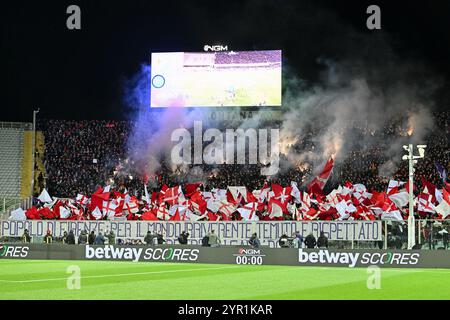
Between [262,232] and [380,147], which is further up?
[380,147]

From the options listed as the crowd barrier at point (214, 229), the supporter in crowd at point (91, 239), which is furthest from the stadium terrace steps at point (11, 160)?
the supporter in crowd at point (91, 239)

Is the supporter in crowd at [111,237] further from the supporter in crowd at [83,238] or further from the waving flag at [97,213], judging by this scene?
the waving flag at [97,213]

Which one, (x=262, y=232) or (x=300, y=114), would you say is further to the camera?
(x=300, y=114)

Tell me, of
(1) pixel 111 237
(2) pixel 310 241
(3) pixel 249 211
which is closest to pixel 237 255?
(2) pixel 310 241

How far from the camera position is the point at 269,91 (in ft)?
219

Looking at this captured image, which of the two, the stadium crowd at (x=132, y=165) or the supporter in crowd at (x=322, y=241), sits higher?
the stadium crowd at (x=132, y=165)

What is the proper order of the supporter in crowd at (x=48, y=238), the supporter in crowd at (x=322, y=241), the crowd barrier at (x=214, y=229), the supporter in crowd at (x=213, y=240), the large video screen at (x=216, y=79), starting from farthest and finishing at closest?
1. the large video screen at (x=216, y=79)
2. the supporter in crowd at (x=48, y=238)
3. the crowd barrier at (x=214, y=229)
4. the supporter in crowd at (x=213, y=240)
5. the supporter in crowd at (x=322, y=241)

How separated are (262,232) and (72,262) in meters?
11.0

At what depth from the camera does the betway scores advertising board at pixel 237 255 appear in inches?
1277

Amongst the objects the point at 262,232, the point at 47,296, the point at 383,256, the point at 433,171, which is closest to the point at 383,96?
the point at 433,171

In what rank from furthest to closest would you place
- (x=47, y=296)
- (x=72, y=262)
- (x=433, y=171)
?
(x=433, y=171) < (x=72, y=262) < (x=47, y=296)

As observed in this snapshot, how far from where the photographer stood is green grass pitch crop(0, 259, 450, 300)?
20.0 metres

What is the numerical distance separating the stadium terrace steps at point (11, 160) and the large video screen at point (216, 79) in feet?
40.1

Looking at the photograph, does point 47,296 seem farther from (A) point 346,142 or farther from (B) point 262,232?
(A) point 346,142
